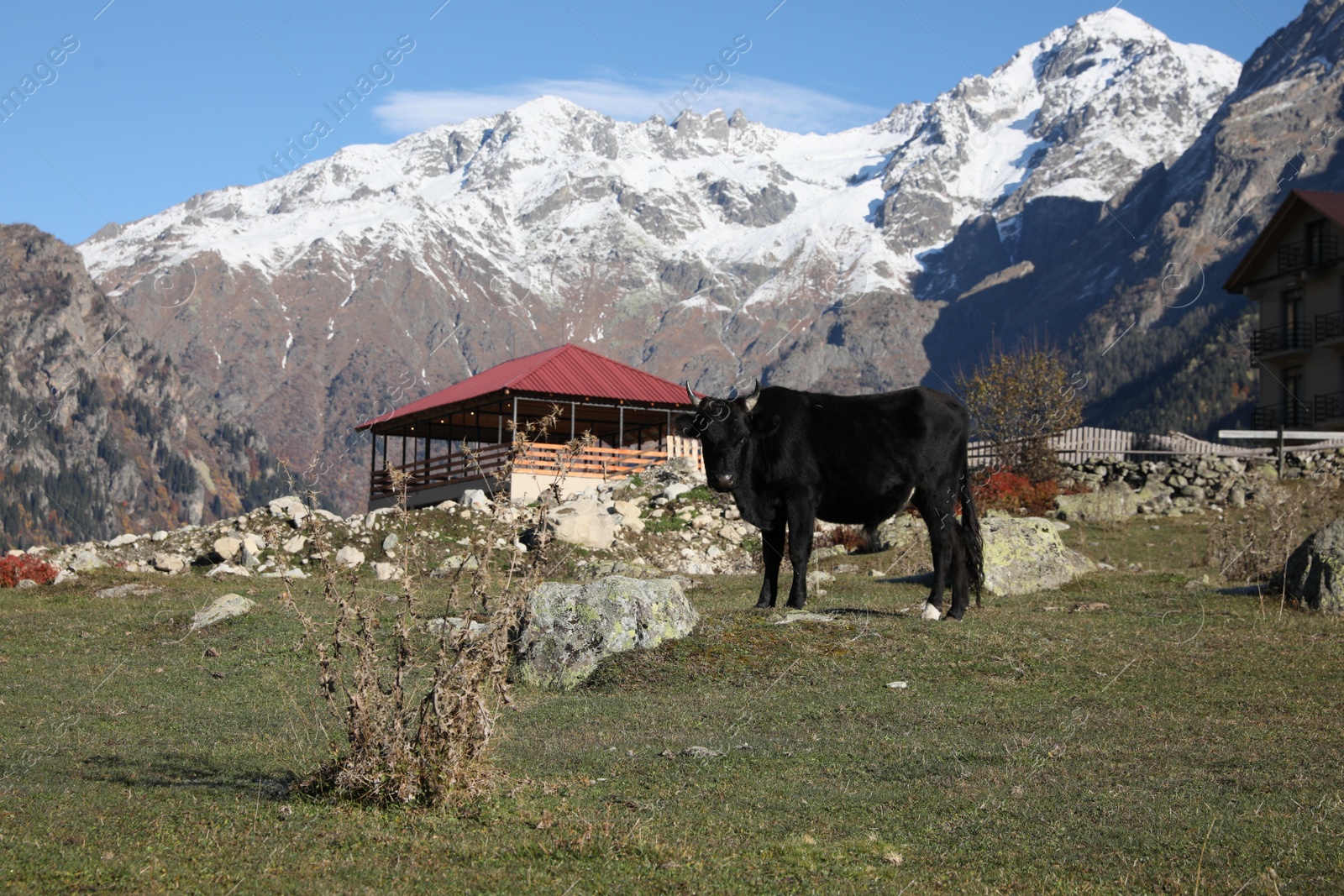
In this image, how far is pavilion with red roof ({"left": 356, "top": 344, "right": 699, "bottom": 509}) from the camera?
4134 centimetres

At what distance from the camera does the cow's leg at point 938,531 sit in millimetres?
15102

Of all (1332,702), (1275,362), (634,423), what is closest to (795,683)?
(1332,702)

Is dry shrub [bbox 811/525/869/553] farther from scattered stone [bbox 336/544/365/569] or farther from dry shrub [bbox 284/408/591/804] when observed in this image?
dry shrub [bbox 284/408/591/804]

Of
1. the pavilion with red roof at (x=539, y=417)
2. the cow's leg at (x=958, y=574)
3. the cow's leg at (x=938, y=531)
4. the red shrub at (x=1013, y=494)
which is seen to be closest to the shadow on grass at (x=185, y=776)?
the cow's leg at (x=938, y=531)

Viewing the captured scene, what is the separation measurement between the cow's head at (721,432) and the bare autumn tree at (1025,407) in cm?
2590

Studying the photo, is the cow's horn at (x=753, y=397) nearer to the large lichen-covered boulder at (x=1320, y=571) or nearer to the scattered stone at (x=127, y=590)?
the large lichen-covered boulder at (x=1320, y=571)

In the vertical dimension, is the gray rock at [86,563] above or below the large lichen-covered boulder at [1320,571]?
below

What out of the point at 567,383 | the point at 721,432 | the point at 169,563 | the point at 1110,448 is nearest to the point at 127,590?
the point at 169,563

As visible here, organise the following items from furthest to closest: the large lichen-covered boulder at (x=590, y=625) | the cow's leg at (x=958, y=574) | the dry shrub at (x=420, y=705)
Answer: the cow's leg at (x=958, y=574) → the large lichen-covered boulder at (x=590, y=625) → the dry shrub at (x=420, y=705)

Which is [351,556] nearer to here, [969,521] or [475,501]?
[475,501]

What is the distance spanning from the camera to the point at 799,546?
49.6 feet

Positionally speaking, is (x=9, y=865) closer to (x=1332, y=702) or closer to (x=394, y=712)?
(x=394, y=712)

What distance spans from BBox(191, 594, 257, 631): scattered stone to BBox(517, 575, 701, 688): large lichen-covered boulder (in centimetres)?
645

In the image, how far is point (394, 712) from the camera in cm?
773
